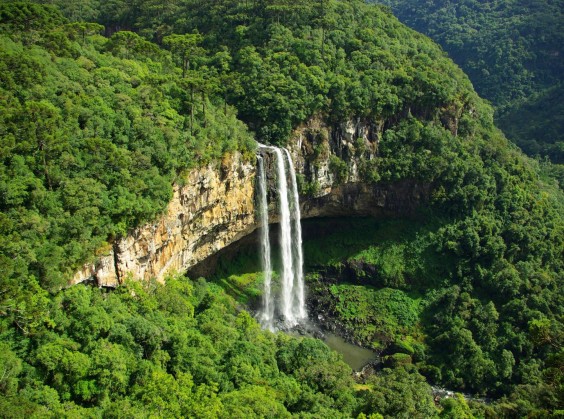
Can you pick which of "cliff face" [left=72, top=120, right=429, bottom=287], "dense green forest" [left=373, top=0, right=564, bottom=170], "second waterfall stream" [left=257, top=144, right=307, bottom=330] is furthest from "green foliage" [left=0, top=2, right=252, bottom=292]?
"dense green forest" [left=373, top=0, right=564, bottom=170]

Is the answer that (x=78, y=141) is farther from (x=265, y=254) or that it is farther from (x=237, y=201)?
(x=265, y=254)

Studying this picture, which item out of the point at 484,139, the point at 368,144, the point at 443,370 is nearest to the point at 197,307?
the point at 443,370

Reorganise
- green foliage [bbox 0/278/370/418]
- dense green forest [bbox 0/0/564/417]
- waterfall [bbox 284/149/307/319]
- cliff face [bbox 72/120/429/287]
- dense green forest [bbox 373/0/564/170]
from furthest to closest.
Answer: dense green forest [bbox 373/0/564/170]
waterfall [bbox 284/149/307/319]
cliff face [bbox 72/120/429/287]
dense green forest [bbox 0/0/564/417]
green foliage [bbox 0/278/370/418]

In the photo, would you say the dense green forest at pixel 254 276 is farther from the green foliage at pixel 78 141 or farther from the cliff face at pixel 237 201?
the cliff face at pixel 237 201

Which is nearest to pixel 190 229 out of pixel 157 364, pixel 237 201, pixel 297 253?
pixel 237 201

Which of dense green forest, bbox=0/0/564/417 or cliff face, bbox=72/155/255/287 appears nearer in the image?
dense green forest, bbox=0/0/564/417

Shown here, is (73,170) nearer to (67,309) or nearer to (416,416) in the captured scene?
(67,309)

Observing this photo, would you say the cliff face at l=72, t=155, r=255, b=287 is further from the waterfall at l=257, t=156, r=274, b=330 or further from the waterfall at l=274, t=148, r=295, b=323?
the waterfall at l=274, t=148, r=295, b=323
